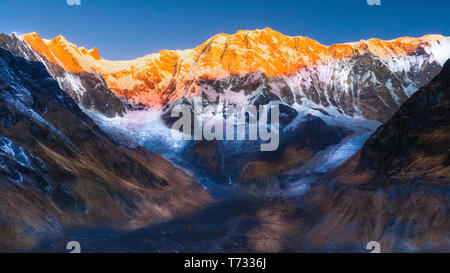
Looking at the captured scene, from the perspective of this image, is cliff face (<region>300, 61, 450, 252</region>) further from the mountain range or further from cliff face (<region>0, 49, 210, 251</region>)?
cliff face (<region>0, 49, 210, 251</region>)

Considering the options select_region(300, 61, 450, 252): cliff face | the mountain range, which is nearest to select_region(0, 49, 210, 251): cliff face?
the mountain range

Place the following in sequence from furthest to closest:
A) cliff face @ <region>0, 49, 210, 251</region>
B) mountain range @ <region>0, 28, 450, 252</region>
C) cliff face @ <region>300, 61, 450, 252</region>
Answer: mountain range @ <region>0, 28, 450, 252</region>, cliff face @ <region>300, 61, 450, 252</region>, cliff face @ <region>0, 49, 210, 251</region>

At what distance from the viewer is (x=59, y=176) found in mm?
59219

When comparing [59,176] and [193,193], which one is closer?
[59,176]

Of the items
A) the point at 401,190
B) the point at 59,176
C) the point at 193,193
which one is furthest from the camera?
the point at 193,193

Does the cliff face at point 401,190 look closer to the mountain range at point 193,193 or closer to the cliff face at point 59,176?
the mountain range at point 193,193

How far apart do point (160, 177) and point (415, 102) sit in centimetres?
5231

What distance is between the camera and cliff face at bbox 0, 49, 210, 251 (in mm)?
47125

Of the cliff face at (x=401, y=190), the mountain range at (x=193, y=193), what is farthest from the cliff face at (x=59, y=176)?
the cliff face at (x=401, y=190)

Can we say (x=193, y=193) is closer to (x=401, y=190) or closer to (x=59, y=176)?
(x=59, y=176)

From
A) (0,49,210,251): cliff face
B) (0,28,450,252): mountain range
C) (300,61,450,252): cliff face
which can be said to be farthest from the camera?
(0,28,450,252): mountain range

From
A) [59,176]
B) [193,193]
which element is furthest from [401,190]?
[193,193]
